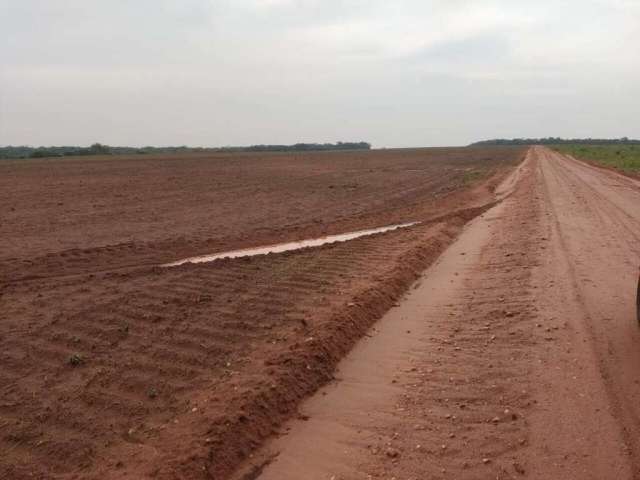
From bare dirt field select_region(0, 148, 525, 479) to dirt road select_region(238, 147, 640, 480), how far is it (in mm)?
371

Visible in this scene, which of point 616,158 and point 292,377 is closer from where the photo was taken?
point 292,377

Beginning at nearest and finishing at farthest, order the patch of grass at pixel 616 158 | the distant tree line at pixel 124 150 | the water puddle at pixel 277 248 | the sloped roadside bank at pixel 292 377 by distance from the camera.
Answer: the sloped roadside bank at pixel 292 377, the water puddle at pixel 277 248, the patch of grass at pixel 616 158, the distant tree line at pixel 124 150

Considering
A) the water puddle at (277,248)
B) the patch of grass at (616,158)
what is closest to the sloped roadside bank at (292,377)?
the water puddle at (277,248)

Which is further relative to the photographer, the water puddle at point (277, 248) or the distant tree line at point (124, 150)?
the distant tree line at point (124, 150)

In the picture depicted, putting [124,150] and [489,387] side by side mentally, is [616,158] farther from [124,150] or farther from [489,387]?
[124,150]

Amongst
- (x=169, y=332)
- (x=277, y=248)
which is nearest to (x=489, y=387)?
(x=169, y=332)

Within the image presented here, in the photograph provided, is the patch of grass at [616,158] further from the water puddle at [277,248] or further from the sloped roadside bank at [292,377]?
the sloped roadside bank at [292,377]

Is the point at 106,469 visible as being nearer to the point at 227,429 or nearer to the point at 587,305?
the point at 227,429

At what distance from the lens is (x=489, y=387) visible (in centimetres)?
523

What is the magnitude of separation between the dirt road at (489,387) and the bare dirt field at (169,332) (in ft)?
1.22

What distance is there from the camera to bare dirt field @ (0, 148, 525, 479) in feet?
14.4

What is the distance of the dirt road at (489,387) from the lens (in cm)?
414

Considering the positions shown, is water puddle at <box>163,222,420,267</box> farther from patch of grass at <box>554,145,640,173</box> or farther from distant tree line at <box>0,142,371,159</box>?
distant tree line at <box>0,142,371,159</box>

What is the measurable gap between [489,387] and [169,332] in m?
3.35
